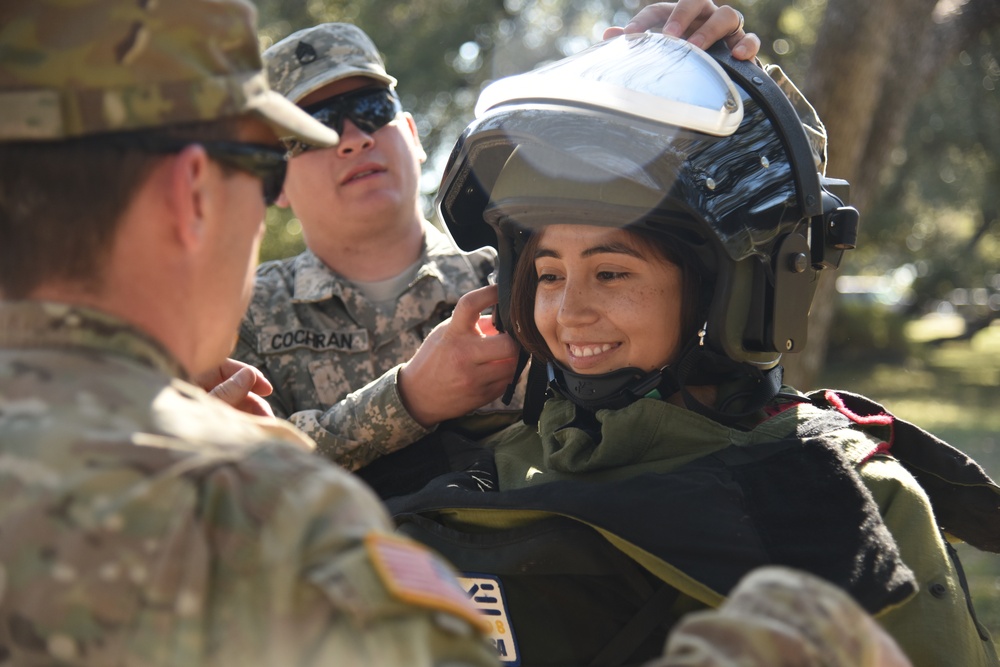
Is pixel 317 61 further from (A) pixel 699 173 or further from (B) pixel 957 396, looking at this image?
(B) pixel 957 396

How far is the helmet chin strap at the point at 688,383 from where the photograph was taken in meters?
2.80

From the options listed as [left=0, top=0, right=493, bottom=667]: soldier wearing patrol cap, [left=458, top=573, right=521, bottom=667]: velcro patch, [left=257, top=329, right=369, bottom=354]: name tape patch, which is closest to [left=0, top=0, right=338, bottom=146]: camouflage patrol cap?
[left=0, top=0, right=493, bottom=667]: soldier wearing patrol cap

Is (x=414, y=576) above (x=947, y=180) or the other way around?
above

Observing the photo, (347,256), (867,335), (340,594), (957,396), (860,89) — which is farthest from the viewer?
(867,335)

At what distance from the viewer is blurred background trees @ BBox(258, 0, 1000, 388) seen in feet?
19.5

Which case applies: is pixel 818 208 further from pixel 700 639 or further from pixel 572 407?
pixel 700 639

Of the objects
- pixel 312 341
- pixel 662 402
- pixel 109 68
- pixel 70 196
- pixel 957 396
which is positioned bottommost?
pixel 957 396

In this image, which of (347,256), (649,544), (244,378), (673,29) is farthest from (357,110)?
(649,544)

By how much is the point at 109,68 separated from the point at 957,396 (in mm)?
17880

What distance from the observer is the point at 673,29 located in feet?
10.4

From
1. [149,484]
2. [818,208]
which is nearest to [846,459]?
[818,208]

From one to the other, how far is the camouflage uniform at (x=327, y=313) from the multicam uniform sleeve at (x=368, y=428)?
396mm

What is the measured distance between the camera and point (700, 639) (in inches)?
56.5

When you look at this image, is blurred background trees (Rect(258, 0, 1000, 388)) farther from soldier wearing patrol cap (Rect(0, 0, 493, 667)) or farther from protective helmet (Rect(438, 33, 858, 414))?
soldier wearing patrol cap (Rect(0, 0, 493, 667))
